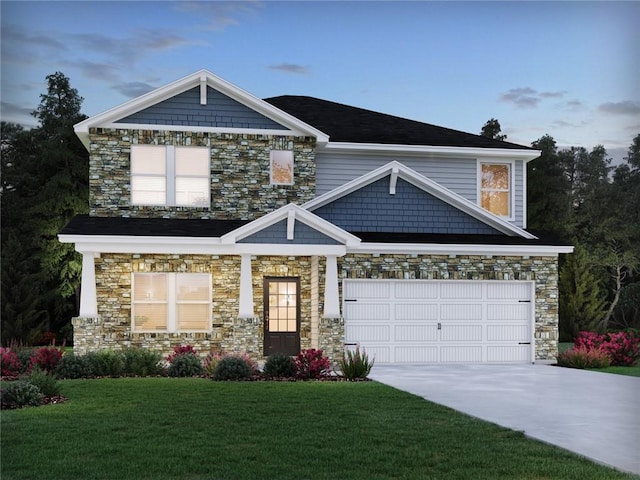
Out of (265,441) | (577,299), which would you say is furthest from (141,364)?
(577,299)

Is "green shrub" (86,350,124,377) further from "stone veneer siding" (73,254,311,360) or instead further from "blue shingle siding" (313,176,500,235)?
"blue shingle siding" (313,176,500,235)

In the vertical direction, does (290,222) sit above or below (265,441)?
above

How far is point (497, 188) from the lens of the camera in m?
24.4

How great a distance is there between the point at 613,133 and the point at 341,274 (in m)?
16.6

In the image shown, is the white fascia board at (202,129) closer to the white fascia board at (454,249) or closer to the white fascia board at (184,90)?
the white fascia board at (184,90)

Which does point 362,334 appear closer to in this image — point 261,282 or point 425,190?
point 261,282

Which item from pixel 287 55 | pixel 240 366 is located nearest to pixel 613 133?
pixel 287 55

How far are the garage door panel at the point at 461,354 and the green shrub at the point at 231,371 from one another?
690 cm

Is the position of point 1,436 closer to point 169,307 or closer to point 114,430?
point 114,430

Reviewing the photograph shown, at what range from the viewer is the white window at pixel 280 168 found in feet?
71.9

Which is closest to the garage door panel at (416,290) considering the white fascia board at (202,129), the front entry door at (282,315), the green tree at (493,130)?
the front entry door at (282,315)

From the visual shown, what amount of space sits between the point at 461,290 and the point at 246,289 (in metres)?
5.77

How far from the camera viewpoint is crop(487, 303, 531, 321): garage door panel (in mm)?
20734

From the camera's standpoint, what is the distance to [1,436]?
861 cm
